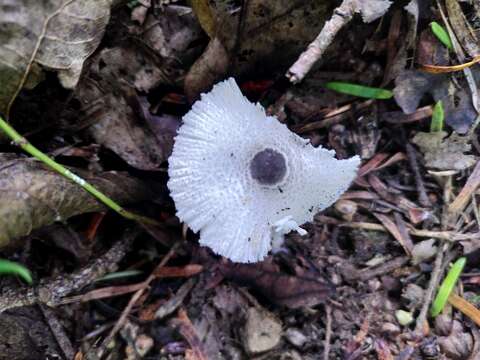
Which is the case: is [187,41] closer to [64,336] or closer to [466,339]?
[64,336]

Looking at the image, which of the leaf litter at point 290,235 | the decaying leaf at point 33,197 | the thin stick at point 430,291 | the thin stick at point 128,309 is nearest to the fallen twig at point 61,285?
the leaf litter at point 290,235

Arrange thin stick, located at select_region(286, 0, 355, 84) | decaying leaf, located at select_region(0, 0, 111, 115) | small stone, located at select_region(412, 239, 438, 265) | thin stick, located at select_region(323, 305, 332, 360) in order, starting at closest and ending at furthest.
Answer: decaying leaf, located at select_region(0, 0, 111, 115), thin stick, located at select_region(286, 0, 355, 84), thin stick, located at select_region(323, 305, 332, 360), small stone, located at select_region(412, 239, 438, 265)

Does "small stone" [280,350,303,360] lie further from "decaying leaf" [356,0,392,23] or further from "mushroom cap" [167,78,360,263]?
"decaying leaf" [356,0,392,23]

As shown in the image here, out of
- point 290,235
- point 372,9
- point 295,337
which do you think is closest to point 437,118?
point 372,9

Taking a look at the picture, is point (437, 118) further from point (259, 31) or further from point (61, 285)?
point (61, 285)

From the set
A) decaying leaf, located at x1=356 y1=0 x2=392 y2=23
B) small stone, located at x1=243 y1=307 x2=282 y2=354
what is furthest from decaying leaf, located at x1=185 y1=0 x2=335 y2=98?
small stone, located at x1=243 y1=307 x2=282 y2=354

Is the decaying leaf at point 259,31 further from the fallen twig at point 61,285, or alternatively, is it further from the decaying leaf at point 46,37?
the fallen twig at point 61,285
